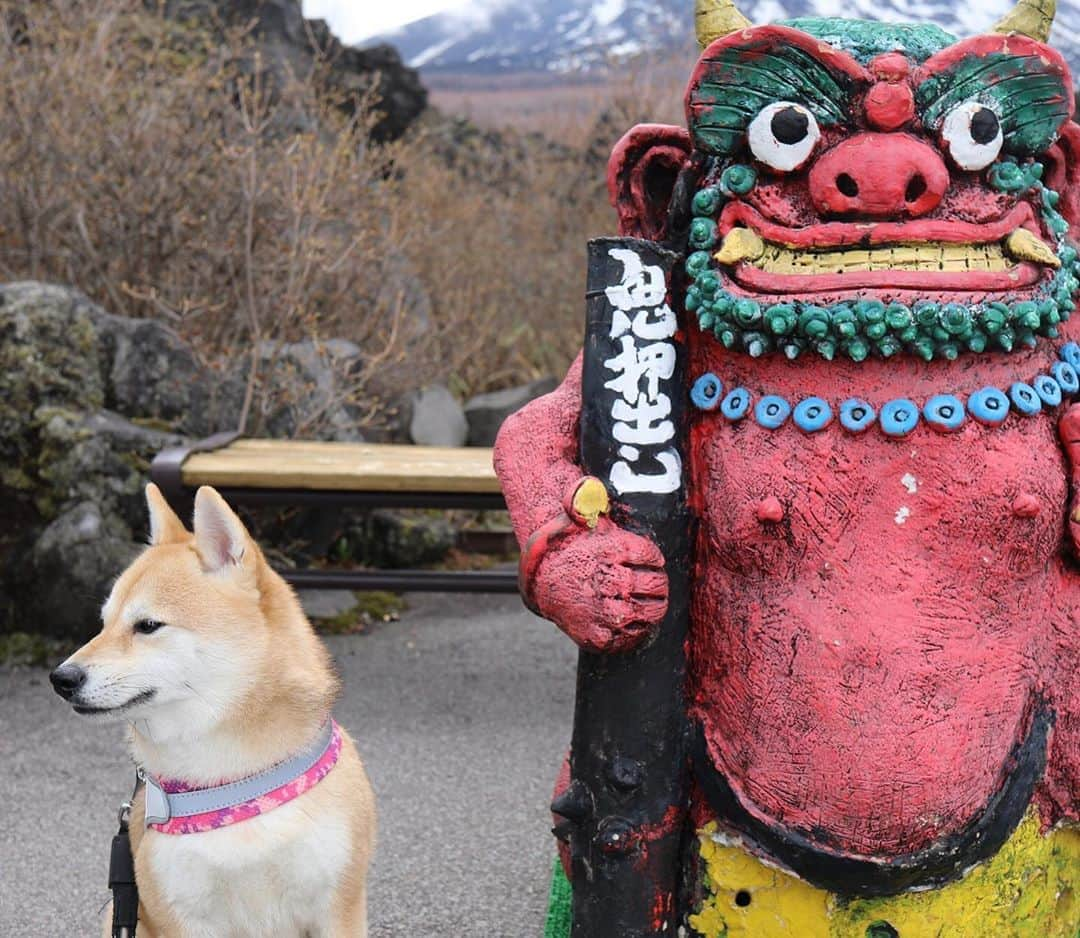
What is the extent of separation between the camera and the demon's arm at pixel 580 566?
1919 mm

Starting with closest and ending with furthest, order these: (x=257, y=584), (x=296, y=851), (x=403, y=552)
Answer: (x=296, y=851) < (x=257, y=584) < (x=403, y=552)

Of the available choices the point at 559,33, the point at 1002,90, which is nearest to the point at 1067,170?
the point at 1002,90

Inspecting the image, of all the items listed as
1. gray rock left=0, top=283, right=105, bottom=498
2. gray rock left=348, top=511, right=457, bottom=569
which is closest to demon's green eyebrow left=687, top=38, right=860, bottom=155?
gray rock left=0, top=283, right=105, bottom=498

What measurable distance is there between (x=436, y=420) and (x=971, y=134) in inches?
224

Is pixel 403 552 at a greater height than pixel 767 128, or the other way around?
pixel 767 128

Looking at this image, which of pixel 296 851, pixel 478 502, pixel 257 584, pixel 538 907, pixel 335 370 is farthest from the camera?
pixel 335 370

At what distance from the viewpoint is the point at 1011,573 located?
1.95 m

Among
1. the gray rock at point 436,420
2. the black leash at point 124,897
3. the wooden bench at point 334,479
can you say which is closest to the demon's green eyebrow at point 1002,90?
the black leash at point 124,897

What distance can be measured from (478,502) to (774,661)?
274cm

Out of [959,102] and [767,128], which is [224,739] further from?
[959,102]

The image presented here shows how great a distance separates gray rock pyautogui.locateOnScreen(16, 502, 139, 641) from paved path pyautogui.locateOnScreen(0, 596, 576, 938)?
0.29 metres

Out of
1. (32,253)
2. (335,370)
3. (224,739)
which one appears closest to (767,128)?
(224,739)

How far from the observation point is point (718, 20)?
205 cm

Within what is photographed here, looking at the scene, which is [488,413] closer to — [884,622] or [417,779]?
[417,779]
